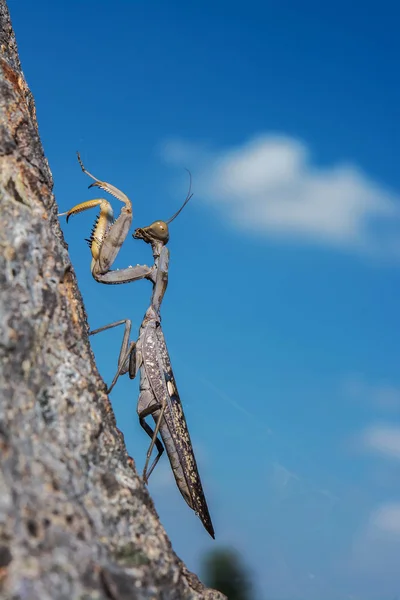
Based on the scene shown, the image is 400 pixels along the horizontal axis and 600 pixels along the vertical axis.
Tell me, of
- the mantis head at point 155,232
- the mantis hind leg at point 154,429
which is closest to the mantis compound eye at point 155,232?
the mantis head at point 155,232

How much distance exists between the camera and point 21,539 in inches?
218

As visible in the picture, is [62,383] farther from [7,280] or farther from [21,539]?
[21,539]

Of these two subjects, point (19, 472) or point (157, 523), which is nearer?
point (19, 472)

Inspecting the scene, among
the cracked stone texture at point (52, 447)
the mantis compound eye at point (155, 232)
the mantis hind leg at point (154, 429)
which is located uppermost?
the mantis compound eye at point (155, 232)

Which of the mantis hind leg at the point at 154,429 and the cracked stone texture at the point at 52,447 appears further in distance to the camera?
the mantis hind leg at the point at 154,429

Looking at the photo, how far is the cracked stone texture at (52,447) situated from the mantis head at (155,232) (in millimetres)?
3252

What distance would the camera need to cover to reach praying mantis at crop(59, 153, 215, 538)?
1041 centimetres

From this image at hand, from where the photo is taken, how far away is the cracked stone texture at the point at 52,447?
5.64 metres

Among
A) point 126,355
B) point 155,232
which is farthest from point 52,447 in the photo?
point 155,232

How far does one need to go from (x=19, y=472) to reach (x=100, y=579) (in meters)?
1.09

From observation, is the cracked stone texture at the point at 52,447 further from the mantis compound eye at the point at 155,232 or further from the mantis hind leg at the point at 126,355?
the mantis compound eye at the point at 155,232

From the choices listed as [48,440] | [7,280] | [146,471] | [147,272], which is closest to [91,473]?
[48,440]

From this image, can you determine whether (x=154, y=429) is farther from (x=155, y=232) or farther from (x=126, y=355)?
(x=155, y=232)

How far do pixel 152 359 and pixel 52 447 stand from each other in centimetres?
458
